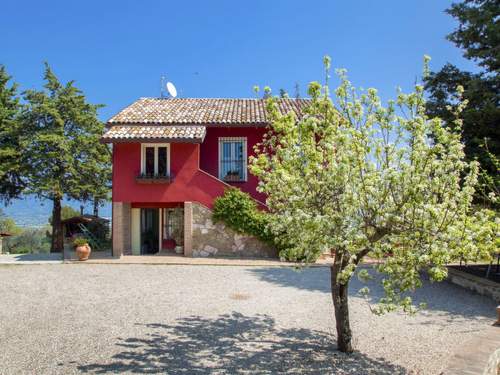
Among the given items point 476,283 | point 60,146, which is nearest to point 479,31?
point 476,283

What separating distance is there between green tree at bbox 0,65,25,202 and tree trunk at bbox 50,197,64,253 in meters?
2.25

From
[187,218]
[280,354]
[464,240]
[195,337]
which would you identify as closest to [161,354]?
[195,337]

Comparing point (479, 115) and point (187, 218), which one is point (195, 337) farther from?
point (479, 115)

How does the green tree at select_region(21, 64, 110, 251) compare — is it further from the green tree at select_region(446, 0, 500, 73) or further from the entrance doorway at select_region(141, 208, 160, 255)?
the green tree at select_region(446, 0, 500, 73)

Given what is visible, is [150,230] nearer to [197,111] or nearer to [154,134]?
[154,134]

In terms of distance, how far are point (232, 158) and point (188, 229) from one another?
4085 millimetres

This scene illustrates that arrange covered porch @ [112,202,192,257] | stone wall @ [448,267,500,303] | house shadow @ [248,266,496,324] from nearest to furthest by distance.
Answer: house shadow @ [248,266,496,324] < stone wall @ [448,267,500,303] < covered porch @ [112,202,192,257]

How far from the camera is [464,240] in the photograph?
4379mm

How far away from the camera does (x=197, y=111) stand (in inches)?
736

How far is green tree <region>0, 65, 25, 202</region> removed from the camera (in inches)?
771

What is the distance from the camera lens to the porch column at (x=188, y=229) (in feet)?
52.2

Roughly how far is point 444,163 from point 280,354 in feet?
12.4

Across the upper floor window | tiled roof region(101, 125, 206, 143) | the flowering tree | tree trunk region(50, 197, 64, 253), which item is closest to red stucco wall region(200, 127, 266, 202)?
the upper floor window

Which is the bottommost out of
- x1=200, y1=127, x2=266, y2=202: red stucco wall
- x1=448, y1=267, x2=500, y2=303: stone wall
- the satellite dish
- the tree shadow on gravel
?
the tree shadow on gravel
